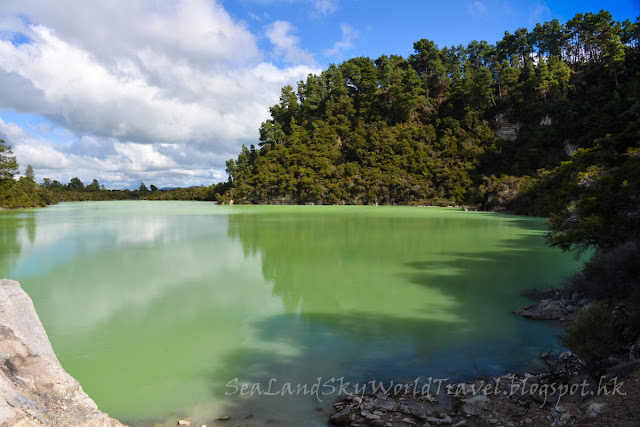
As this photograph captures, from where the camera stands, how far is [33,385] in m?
3.20

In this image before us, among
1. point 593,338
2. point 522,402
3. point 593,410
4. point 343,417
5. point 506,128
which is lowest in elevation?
point 343,417

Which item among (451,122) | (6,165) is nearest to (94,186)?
(6,165)

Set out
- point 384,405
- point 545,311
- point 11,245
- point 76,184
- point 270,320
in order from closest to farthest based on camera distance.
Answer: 1. point 384,405
2. point 545,311
3. point 270,320
4. point 11,245
5. point 76,184

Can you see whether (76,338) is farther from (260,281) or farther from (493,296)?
(493,296)

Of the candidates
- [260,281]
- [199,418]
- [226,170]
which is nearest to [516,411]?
[199,418]

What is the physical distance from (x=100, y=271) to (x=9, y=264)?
4296mm

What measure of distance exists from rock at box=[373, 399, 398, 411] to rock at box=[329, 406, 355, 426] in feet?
1.08

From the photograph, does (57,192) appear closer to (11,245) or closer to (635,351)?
(11,245)

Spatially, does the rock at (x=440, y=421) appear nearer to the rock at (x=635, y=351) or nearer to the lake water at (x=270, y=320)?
the lake water at (x=270, y=320)

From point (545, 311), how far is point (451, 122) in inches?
2496

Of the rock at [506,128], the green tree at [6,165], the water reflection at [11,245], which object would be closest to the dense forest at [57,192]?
the green tree at [6,165]

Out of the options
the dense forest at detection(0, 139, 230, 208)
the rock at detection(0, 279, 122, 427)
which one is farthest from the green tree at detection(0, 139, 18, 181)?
the rock at detection(0, 279, 122, 427)

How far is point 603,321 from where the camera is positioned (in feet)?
13.9

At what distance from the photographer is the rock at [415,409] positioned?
4.10 metres
